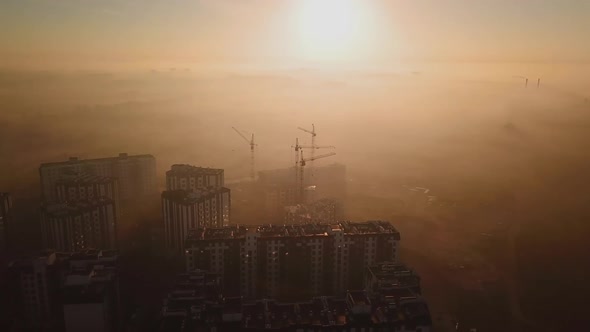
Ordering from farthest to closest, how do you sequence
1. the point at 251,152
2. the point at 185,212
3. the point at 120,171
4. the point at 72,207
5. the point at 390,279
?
1. the point at 251,152
2. the point at 120,171
3. the point at 185,212
4. the point at 72,207
5. the point at 390,279

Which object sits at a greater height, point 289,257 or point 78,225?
point 78,225

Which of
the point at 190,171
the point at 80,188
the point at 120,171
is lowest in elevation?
the point at 80,188

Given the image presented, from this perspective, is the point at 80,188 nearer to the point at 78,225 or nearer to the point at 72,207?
the point at 72,207

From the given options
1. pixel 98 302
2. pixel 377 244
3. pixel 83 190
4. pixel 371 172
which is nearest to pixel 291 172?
pixel 371 172

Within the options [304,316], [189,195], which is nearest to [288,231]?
[304,316]

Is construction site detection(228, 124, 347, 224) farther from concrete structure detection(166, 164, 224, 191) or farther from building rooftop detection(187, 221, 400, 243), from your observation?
building rooftop detection(187, 221, 400, 243)

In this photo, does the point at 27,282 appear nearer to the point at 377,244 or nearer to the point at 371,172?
the point at 377,244
